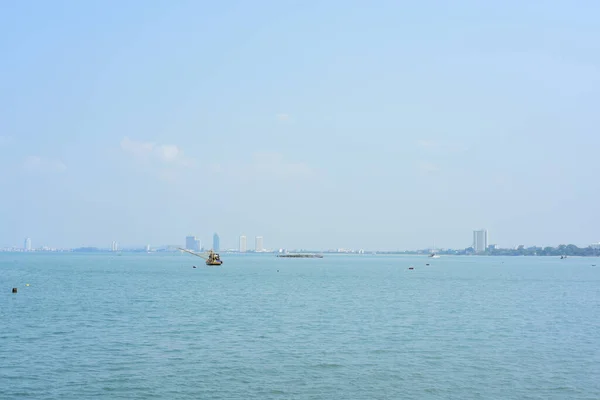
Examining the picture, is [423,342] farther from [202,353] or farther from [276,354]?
[202,353]

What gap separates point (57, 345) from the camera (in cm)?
3716

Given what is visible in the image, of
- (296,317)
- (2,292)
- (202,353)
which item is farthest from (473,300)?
(2,292)

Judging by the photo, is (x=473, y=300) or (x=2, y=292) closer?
(x=473, y=300)

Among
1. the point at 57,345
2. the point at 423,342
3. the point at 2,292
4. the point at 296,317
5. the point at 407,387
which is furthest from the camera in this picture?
the point at 2,292

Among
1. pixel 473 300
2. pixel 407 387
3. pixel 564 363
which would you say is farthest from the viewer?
pixel 473 300

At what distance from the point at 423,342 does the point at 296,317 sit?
14.9 metres

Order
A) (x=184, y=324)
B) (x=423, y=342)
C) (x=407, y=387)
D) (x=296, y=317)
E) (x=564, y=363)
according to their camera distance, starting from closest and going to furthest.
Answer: (x=407, y=387) < (x=564, y=363) < (x=423, y=342) < (x=184, y=324) < (x=296, y=317)

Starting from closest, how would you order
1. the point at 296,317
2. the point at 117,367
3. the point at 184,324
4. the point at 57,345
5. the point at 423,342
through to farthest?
the point at 117,367 < the point at 57,345 < the point at 423,342 < the point at 184,324 < the point at 296,317

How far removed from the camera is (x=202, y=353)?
35000 mm

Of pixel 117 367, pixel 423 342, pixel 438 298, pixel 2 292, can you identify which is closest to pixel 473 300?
pixel 438 298

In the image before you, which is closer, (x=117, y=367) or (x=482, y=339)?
(x=117, y=367)

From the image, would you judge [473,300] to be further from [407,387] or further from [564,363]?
[407,387]

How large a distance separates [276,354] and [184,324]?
1402 cm

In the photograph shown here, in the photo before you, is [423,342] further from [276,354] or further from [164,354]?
[164,354]
